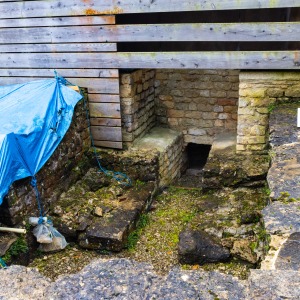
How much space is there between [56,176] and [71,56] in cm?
187

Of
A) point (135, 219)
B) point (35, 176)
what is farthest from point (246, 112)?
point (35, 176)

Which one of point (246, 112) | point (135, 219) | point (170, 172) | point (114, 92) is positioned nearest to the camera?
point (135, 219)

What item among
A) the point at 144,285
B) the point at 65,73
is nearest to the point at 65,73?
the point at 65,73

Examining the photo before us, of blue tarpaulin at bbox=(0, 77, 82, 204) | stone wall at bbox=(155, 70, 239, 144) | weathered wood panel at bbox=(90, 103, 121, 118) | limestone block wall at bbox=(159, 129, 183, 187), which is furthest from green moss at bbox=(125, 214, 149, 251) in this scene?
stone wall at bbox=(155, 70, 239, 144)

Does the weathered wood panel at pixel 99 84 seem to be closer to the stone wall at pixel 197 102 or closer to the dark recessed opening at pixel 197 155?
the stone wall at pixel 197 102

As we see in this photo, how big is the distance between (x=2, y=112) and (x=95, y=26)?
1.82m

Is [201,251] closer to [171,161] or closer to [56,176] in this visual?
[56,176]

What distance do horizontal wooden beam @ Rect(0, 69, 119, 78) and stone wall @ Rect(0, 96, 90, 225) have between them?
1.55 feet

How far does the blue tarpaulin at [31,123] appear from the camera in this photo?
12.2 feet

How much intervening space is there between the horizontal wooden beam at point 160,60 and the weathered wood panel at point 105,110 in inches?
22.9

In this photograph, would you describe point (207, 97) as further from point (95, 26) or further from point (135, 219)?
point (135, 219)

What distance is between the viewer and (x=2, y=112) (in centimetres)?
433

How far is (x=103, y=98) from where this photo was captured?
17.7 feet

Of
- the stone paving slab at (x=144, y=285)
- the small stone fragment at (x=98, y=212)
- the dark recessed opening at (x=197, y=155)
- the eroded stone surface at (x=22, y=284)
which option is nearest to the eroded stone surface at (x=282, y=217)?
the stone paving slab at (x=144, y=285)
